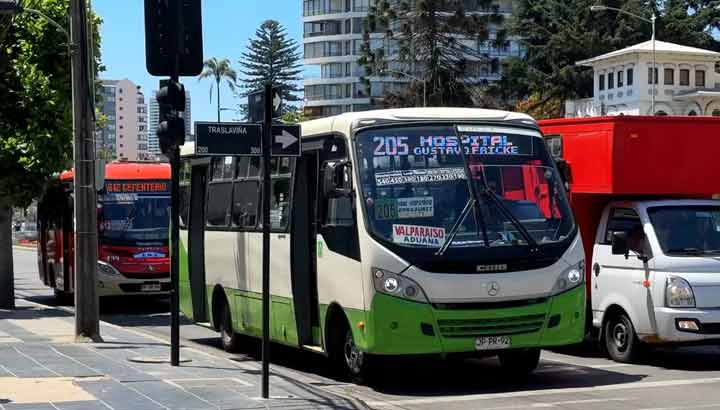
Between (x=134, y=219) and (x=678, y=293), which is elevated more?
(x=134, y=219)

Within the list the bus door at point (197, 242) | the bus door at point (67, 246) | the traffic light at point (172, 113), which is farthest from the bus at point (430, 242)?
the bus door at point (67, 246)

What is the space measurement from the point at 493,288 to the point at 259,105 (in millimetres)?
3060

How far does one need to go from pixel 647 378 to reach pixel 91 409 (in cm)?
610

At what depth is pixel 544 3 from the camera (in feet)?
299

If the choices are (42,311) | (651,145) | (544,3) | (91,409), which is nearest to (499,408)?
(91,409)

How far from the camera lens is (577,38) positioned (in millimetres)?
87875

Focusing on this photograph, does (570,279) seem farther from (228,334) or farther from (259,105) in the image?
(228,334)

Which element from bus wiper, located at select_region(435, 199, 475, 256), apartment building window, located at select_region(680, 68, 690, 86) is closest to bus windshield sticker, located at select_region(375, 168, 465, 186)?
bus wiper, located at select_region(435, 199, 475, 256)

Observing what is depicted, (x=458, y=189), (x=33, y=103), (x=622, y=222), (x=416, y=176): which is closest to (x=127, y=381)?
(x=416, y=176)

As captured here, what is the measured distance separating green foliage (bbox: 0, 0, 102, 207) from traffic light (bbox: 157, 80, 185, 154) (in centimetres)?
1034

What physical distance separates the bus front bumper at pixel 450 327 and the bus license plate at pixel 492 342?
2 centimetres

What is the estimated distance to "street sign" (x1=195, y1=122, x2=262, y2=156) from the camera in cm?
1101

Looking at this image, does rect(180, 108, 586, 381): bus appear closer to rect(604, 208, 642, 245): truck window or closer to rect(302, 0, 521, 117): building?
rect(604, 208, 642, 245): truck window

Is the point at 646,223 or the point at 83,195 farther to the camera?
the point at 83,195
